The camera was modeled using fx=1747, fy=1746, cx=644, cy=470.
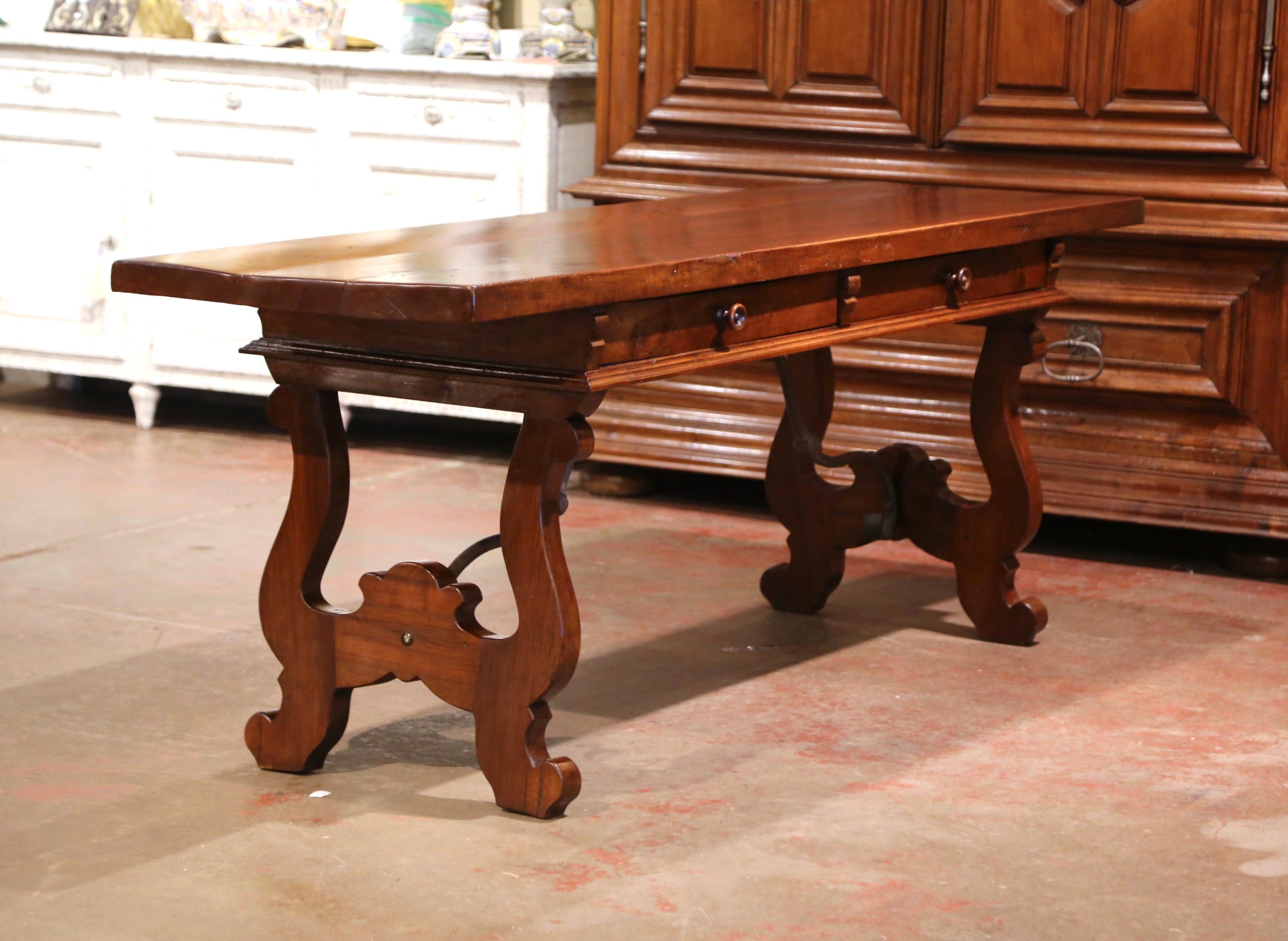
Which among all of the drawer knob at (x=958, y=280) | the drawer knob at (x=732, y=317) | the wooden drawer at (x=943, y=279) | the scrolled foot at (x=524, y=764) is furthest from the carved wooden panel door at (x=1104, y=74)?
the scrolled foot at (x=524, y=764)

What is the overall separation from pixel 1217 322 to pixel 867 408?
0.83 m

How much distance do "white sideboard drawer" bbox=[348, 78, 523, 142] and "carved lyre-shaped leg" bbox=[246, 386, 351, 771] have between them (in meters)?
2.26

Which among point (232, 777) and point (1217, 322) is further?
point (1217, 322)

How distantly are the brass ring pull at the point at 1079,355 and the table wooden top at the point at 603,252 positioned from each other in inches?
24.8

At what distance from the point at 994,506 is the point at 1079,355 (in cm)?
80

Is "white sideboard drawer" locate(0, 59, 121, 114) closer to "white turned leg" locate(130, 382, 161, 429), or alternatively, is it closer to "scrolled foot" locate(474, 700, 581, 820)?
"white turned leg" locate(130, 382, 161, 429)

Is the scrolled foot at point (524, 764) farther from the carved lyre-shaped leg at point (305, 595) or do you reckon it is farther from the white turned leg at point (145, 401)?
the white turned leg at point (145, 401)

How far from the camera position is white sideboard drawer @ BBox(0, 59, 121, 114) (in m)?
5.13

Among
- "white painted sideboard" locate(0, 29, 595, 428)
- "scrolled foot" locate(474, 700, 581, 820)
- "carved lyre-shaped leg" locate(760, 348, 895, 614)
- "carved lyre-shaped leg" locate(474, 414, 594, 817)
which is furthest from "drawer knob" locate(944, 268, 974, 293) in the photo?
"white painted sideboard" locate(0, 29, 595, 428)

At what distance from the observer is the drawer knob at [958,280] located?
2.93 meters

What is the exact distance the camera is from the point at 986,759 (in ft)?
8.98

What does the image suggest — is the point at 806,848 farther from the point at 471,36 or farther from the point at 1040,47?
the point at 471,36

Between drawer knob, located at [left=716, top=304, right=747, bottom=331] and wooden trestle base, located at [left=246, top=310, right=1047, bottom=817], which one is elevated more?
drawer knob, located at [left=716, top=304, right=747, bottom=331]

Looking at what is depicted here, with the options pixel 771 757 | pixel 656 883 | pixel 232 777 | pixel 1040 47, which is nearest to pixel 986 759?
pixel 771 757
